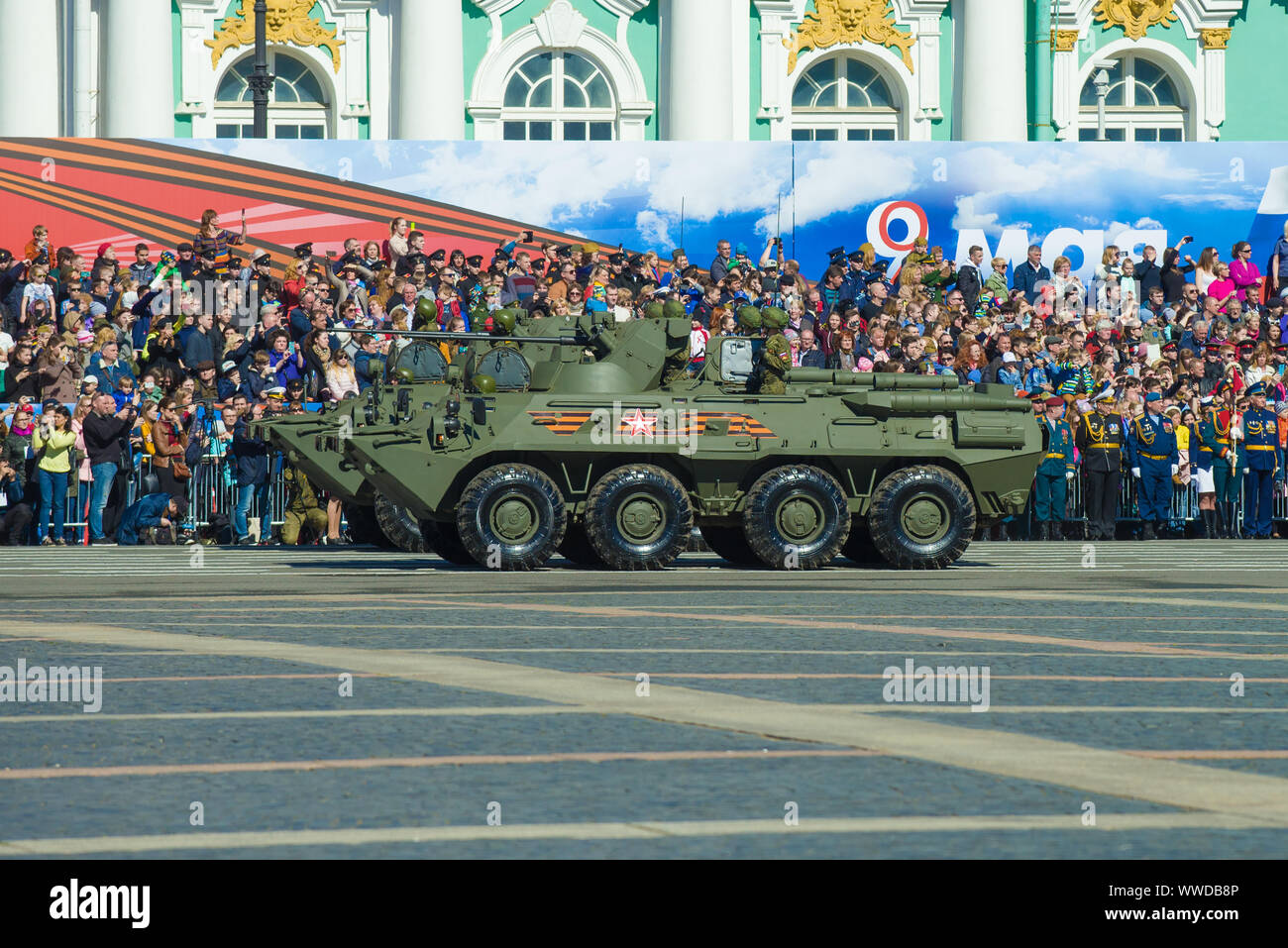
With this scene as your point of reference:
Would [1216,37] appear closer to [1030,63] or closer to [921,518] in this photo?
[1030,63]

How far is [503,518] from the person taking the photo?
20703mm

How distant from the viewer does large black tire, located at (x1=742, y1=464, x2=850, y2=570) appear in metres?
21.0

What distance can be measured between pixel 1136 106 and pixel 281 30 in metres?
16.6

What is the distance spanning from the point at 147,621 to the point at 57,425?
10.8 metres

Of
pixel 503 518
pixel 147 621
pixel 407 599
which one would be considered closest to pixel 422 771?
pixel 147 621

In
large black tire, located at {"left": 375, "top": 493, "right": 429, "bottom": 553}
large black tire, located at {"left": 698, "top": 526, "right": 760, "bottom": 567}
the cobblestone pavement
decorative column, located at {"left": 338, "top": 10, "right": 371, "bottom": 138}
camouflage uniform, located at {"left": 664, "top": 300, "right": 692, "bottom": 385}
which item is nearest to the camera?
the cobblestone pavement

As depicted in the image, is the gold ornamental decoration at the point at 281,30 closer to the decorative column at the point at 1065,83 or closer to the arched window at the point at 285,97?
the arched window at the point at 285,97

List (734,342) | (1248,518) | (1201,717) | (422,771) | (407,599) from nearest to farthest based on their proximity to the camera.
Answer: (422,771) → (1201,717) → (407,599) → (734,342) → (1248,518)

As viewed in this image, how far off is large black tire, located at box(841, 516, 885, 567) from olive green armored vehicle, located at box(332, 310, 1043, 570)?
0.02 meters

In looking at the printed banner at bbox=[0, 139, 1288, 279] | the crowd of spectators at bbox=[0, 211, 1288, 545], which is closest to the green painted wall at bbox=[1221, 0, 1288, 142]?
the printed banner at bbox=[0, 139, 1288, 279]

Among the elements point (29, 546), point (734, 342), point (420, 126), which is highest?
point (420, 126)

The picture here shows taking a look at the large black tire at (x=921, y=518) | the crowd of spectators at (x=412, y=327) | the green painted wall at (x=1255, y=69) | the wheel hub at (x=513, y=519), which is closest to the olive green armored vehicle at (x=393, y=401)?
the crowd of spectators at (x=412, y=327)

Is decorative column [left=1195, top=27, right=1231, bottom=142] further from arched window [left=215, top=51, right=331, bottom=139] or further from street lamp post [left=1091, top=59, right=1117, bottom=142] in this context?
arched window [left=215, top=51, right=331, bottom=139]
